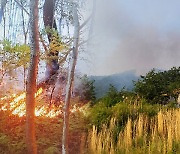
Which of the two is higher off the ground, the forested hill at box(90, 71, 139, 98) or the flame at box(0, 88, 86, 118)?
the forested hill at box(90, 71, 139, 98)

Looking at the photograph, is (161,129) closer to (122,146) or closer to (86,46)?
(122,146)

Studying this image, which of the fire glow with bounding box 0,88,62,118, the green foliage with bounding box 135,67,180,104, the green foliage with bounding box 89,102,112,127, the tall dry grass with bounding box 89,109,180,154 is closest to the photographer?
the tall dry grass with bounding box 89,109,180,154

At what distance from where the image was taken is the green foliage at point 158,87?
478 centimetres

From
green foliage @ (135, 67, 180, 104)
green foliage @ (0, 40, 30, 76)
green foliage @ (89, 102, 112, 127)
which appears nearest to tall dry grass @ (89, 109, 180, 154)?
green foliage @ (89, 102, 112, 127)

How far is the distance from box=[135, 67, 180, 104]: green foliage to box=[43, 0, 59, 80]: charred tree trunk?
3.64ft

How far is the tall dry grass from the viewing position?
3360 millimetres

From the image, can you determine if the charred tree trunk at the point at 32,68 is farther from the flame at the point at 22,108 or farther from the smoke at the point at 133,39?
the smoke at the point at 133,39

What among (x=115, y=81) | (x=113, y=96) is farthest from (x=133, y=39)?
(x=113, y=96)

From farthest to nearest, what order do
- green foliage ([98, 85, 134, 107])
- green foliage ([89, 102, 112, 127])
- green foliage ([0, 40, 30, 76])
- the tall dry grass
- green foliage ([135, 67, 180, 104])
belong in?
1. green foliage ([135, 67, 180, 104])
2. green foliage ([98, 85, 134, 107])
3. green foliage ([89, 102, 112, 127])
4. green foliage ([0, 40, 30, 76])
5. the tall dry grass

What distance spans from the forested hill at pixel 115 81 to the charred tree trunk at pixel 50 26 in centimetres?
40

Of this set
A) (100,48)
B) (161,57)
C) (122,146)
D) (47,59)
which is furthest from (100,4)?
(122,146)

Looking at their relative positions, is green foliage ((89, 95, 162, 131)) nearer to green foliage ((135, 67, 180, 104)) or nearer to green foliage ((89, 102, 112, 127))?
green foliage ((89, 102, 112, 127))

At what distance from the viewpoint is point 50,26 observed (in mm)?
4070

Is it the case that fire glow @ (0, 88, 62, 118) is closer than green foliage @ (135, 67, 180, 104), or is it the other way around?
fire glow @ (0, 88, 62, 118)
